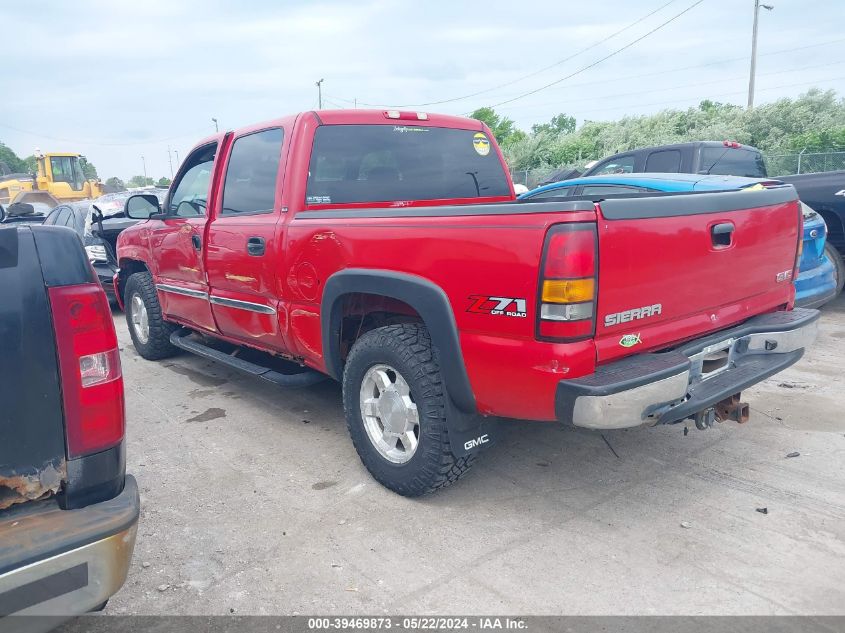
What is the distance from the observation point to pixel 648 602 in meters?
2.49

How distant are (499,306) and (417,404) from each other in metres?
0.74

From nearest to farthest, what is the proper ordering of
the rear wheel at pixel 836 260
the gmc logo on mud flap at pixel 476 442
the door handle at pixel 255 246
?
the gmc logo on mud flap at pixel 476 442 → the door handle at pixel 255 246 → the rear wheel at pixel 836 260

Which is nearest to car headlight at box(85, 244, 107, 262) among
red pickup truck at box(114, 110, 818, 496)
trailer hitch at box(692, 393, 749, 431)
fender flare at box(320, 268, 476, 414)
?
red pickup truck at box(114, 110, 818, 496)

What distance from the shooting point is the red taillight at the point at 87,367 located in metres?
1.95

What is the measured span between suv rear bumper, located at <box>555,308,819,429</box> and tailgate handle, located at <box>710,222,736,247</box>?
0.45 m

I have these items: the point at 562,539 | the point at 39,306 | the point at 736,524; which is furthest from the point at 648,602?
the point at 39,306

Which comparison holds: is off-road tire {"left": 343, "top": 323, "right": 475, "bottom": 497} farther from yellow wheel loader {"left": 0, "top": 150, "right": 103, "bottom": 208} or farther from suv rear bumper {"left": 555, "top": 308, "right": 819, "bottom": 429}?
yellow wheel loader {"left": 0, "top": 150, "right": 103, "bottom": 208}

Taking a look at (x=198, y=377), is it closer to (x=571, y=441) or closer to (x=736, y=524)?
(x=571, y=441)

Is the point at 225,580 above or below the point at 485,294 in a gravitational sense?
below

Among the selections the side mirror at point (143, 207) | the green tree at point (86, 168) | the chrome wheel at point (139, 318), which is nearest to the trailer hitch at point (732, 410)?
the side mirror at point (143, 207)

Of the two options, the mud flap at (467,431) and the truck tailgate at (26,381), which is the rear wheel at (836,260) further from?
the truck tailgate at (26,381)

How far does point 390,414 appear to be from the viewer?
3338mm

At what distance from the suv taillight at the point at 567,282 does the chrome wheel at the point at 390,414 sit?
963 mm

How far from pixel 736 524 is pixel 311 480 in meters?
2.19
